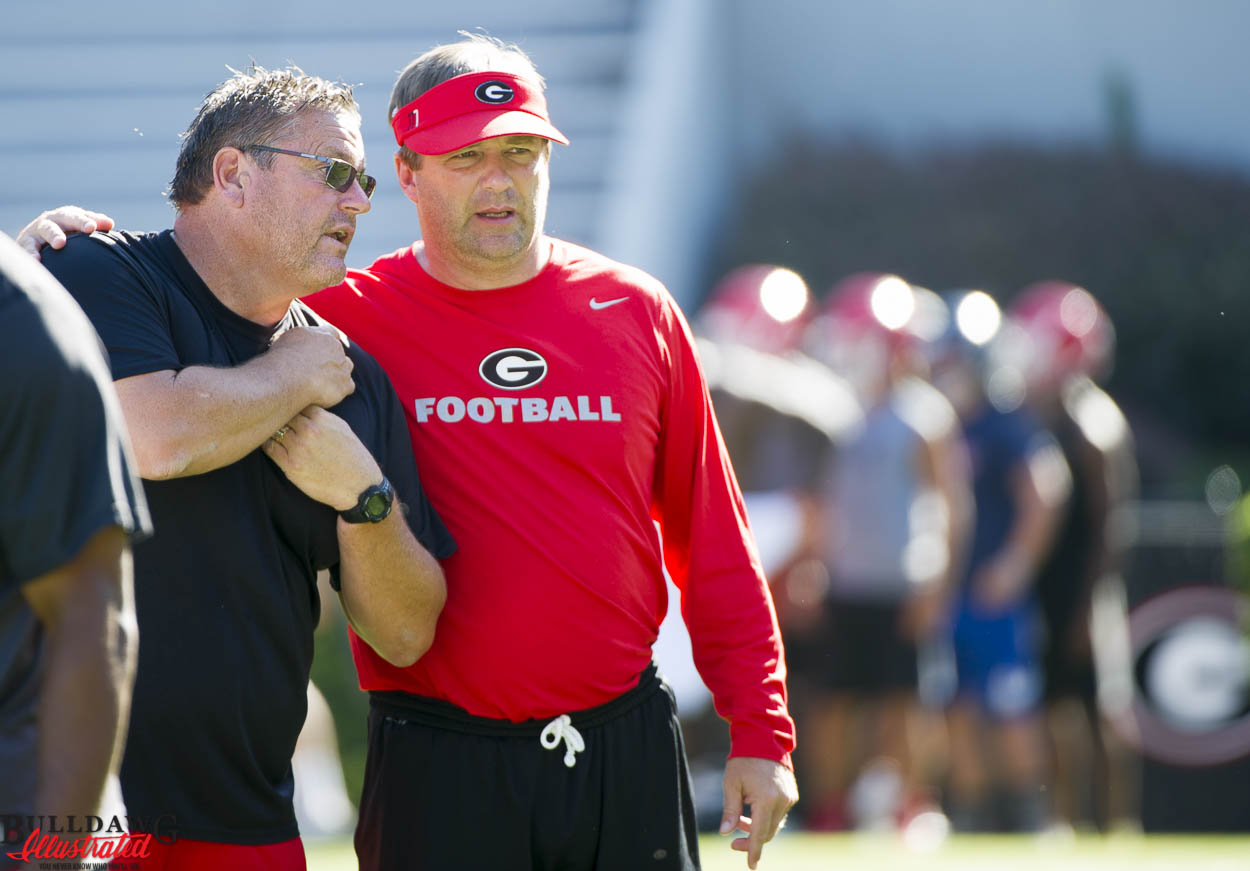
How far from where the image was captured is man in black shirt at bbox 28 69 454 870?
107 inches

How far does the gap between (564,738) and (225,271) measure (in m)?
1.06

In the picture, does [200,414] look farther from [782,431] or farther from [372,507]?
[782,431]

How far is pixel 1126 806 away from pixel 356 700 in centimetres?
394

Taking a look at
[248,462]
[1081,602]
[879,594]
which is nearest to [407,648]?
[248,462]

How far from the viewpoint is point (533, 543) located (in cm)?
307

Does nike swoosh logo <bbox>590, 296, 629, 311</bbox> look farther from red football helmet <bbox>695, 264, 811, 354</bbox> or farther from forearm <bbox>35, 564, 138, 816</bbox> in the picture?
red football helmet <bbox>695, 264, 811, 354</bbox>

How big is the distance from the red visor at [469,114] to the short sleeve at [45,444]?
1250 mm

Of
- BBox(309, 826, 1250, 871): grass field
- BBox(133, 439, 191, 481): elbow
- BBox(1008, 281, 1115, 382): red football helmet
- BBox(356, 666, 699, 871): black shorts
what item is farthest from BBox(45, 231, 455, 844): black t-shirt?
BBox(1008, 281, 1115, 382): red football helmet

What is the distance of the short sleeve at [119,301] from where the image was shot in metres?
2.68

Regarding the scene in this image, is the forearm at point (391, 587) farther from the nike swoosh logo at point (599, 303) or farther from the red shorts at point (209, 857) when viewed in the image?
the nike swoosh logo at point (599, 303)

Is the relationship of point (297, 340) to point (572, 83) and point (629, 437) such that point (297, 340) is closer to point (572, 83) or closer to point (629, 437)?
point (629, 437)

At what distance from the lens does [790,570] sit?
7.86 metres

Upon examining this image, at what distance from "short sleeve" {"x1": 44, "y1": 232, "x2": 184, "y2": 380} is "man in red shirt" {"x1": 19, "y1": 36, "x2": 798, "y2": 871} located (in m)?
0.49

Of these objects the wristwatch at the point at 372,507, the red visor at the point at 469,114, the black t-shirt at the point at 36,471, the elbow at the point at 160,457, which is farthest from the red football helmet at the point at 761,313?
the black t-shirt at the point at 36,471
